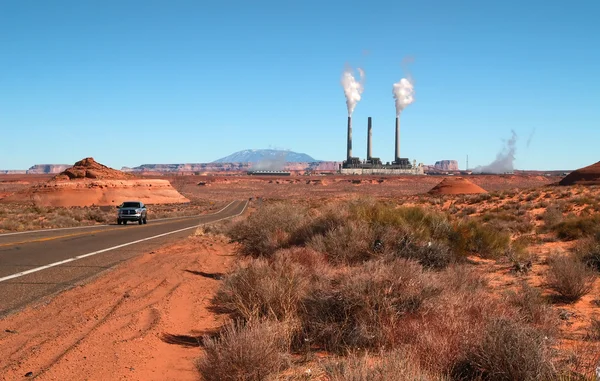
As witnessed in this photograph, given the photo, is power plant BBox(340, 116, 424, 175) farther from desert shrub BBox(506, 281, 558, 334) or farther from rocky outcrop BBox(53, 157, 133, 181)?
desert shrub BBox(506, 281, 558, 334)

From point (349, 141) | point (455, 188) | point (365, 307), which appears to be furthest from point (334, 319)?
point (349, 141)

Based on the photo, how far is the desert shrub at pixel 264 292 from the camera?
7.60 meters

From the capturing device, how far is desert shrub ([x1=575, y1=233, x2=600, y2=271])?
1292 centimetres

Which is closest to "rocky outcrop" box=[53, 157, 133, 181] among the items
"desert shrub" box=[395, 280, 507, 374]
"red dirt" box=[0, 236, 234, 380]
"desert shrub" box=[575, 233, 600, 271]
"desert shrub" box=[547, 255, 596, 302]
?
"red dirt" box=[0, 236, 234, 380]

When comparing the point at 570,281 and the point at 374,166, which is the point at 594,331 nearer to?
the point at 570,281

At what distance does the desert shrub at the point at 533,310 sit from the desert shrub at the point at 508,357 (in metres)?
1.27

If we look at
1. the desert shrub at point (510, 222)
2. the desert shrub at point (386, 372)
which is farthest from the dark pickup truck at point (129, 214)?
the desert shrub at point (386, 372)

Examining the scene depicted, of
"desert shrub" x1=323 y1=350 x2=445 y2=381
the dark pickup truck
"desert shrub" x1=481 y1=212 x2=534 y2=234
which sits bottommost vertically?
the dark pickup truck

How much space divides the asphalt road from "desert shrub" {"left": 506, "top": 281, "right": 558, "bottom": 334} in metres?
8.31

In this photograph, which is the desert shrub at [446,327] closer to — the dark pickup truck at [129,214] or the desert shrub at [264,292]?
the desert shrub at [264,292]

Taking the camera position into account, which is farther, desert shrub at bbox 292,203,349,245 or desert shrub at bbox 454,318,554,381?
desert shrub at bbox 292,203,349,245

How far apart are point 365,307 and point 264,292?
64.8 inches

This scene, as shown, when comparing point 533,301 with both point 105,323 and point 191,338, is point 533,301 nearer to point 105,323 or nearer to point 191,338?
point 191,338

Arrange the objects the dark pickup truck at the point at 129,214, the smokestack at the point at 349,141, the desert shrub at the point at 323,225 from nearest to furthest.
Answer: the desert shrub at the point at 323,225 < the dark pickup truck at the point at 129,214 < the smokestack at the point at 349,141
